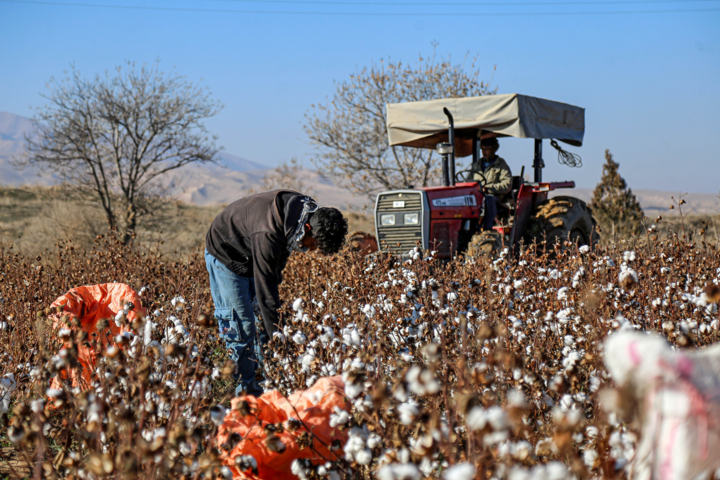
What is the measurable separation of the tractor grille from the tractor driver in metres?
0.98

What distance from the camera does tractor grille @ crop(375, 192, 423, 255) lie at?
8141 mm

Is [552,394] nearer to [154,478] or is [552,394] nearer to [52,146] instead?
[154,478]

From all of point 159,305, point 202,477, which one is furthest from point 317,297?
point 202,477

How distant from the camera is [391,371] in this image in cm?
329

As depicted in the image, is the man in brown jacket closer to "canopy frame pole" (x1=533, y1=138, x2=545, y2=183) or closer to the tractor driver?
the tractor driver

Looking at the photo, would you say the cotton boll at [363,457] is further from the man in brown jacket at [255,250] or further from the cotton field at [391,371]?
the man in brown jacket at [255,250]

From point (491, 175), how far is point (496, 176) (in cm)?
7

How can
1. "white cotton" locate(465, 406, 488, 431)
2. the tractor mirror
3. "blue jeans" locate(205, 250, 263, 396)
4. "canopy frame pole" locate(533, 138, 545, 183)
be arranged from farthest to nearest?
"canopy frame pole" locate(533, 138, 545, 183), the tractor mirror, "blue jeans" locate(205, 250, 263, 396), "white cotton" locate(465, 406, 488, 431)

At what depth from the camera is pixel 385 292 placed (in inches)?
185

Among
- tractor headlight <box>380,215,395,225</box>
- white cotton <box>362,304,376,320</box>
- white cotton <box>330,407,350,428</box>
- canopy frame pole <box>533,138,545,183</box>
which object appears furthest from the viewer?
canopy frame pole <box>533,138,545,183</box>

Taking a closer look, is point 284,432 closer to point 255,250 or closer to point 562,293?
point 255,250

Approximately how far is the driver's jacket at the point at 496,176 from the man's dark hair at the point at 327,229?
504 centimetres

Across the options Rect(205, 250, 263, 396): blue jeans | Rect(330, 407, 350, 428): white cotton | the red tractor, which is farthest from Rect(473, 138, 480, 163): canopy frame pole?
Rect(330, 407, 350, 428): white cotton

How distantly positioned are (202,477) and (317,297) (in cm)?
363
